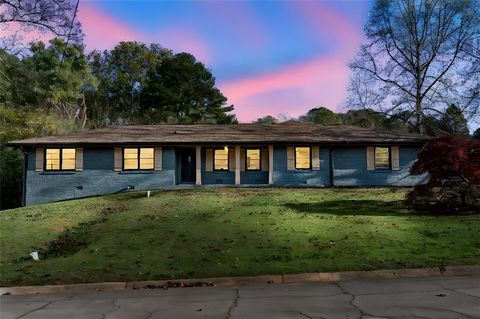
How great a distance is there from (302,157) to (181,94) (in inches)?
1093

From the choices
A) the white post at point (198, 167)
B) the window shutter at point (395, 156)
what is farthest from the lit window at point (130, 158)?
the window shutter at point (395, 156)

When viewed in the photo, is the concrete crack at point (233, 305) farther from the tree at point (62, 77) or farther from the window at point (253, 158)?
the tree at point (62, 77)

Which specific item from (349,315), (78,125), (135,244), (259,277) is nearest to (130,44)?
(78,125)

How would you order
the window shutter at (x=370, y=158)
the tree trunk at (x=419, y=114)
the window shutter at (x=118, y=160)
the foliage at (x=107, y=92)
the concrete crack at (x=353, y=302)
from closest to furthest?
the concrete crack at (x=353, y=302) → the window shutter at (x=118, y=160) → the window shutter at (x=370, y=158) → the tree trunk at (x=419, y=114) → the foliage at (x=107, y=92)

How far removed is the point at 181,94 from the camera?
5159 centimetres

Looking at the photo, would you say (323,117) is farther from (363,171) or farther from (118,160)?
(118,160)

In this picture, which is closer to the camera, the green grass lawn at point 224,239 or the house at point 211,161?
the green grass lawn at point 224,239

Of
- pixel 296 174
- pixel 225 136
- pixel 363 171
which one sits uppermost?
pixel 225 136

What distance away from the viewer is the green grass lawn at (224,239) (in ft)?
36.2

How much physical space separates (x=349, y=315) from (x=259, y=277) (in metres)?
4.05

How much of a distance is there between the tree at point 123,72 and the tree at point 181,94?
516 cm

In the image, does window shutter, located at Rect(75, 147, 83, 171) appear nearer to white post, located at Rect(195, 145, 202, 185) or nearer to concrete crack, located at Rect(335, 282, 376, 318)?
white post, located at Rect(195, 145, 202, 185)

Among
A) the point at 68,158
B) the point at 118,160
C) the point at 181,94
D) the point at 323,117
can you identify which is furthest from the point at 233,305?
the point at 323,117

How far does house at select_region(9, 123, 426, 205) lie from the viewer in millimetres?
25828
